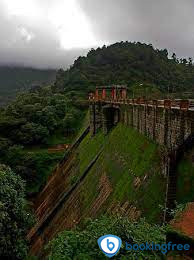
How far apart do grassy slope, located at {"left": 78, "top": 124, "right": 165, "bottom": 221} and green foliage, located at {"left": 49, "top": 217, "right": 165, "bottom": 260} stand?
8.92 meters

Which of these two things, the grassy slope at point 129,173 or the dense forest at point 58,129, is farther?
the grassy slope at point 129,173

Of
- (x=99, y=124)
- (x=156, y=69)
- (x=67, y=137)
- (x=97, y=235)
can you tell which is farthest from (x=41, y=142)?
(x=156, y=69)

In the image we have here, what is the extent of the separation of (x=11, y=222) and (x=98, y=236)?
12.5 metres

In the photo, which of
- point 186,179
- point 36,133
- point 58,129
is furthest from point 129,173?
point 58,129

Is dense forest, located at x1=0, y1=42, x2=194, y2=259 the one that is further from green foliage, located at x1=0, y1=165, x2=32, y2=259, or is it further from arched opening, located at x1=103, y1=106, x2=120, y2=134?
arched opening, located at x1=103, y1=106, x2=120, y2=134

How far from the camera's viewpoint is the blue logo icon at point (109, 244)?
8.58 meters

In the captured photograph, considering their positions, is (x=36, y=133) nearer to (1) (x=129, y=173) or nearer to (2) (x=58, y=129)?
(2) (x=58, y=129)

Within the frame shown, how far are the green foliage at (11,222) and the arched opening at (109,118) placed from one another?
2287 centimetres

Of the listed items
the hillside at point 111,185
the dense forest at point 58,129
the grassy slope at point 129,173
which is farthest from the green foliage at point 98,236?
the grassy slope at point 129,173

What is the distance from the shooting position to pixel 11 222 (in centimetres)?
2031

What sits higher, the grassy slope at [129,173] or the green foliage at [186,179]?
the green foliage at [186,179]

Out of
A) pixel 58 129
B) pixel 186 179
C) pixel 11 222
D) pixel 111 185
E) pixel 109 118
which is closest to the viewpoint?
pixel 186 179

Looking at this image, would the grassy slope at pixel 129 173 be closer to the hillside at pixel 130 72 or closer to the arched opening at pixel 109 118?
the arched opening at pixel 109 118

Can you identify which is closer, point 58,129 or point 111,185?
point 111,185
